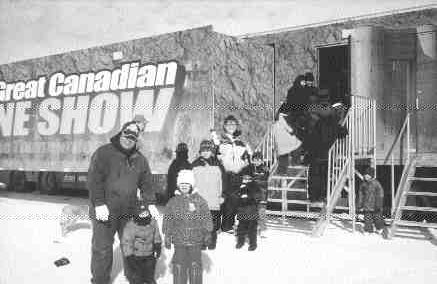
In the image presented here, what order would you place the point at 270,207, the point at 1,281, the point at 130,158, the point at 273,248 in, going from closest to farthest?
the point at 130,158
the point at 1,281
the point at 273,248
the point at 270,207

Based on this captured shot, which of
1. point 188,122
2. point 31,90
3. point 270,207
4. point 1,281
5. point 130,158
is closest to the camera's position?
point 130,158

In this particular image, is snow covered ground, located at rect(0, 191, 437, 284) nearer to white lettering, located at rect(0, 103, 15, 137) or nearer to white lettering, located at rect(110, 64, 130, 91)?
white lettering, located at rect(110, 64, 130, 91)

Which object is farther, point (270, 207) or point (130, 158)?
point (270, 207)

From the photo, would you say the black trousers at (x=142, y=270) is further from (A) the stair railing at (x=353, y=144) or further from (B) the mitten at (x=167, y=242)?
(A) the stair railing at (x=353, y=144)

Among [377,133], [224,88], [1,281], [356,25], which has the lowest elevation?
[1,281]

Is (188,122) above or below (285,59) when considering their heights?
below

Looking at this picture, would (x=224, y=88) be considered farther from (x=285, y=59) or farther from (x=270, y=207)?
(x=270, y=207)

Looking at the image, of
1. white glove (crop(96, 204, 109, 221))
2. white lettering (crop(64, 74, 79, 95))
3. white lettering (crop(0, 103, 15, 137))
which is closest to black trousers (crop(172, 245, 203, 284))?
white glove (crop(96, 204, 109, 221))

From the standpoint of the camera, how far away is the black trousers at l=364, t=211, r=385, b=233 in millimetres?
7853

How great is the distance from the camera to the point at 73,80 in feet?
35.0

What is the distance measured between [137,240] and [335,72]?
24.4 feet

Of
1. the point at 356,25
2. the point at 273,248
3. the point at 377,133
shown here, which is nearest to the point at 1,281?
the point at 273,248

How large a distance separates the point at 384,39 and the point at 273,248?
5.13m

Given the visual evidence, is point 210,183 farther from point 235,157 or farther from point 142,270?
point 142,270
